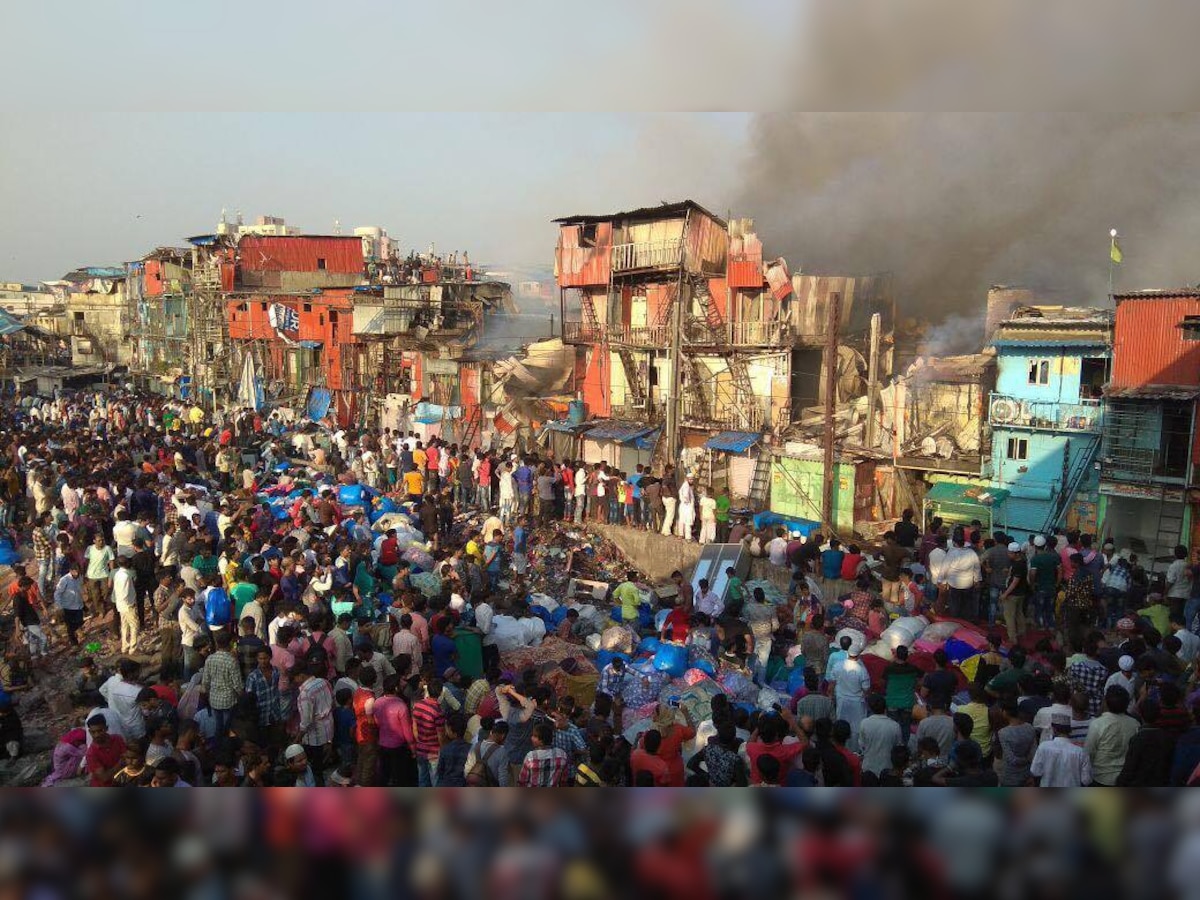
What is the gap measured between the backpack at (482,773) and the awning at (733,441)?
15.3 m

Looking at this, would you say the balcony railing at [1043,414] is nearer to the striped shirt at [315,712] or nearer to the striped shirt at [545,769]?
the striped shirt at [545,769]

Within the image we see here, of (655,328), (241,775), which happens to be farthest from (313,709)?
(655,328)

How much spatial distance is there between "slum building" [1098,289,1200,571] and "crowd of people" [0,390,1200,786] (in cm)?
486

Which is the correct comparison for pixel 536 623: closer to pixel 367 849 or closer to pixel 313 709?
pixel 313 709

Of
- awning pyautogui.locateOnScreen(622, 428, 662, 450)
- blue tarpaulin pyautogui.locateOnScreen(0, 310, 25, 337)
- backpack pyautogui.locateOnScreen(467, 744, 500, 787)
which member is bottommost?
backpack pyautogui.locateOnScreen(467, 744, 500, 787)

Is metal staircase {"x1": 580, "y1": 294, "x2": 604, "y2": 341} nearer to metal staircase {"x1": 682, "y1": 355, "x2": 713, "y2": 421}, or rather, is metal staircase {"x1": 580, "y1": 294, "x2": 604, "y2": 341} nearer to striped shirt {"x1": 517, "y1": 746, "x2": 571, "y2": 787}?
metal staircase {"x1": 682, "y1": 355, "x2": 713, "y2": 421}

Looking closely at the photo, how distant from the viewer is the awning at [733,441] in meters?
20.6

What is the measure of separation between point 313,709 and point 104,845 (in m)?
5.12

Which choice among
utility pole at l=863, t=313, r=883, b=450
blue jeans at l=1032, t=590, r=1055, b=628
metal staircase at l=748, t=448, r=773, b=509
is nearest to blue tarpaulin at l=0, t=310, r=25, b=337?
metal staircase at l=748, t=448, r=773, b=509

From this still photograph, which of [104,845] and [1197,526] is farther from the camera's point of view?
[1197,526]

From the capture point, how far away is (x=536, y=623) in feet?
32.1

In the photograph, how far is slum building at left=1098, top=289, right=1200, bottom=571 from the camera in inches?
622

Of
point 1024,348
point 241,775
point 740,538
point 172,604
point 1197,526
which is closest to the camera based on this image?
point 241,775

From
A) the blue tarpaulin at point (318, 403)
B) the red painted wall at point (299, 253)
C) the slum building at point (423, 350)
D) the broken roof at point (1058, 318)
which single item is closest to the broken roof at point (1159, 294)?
the broken roof at point (1058, 318)
